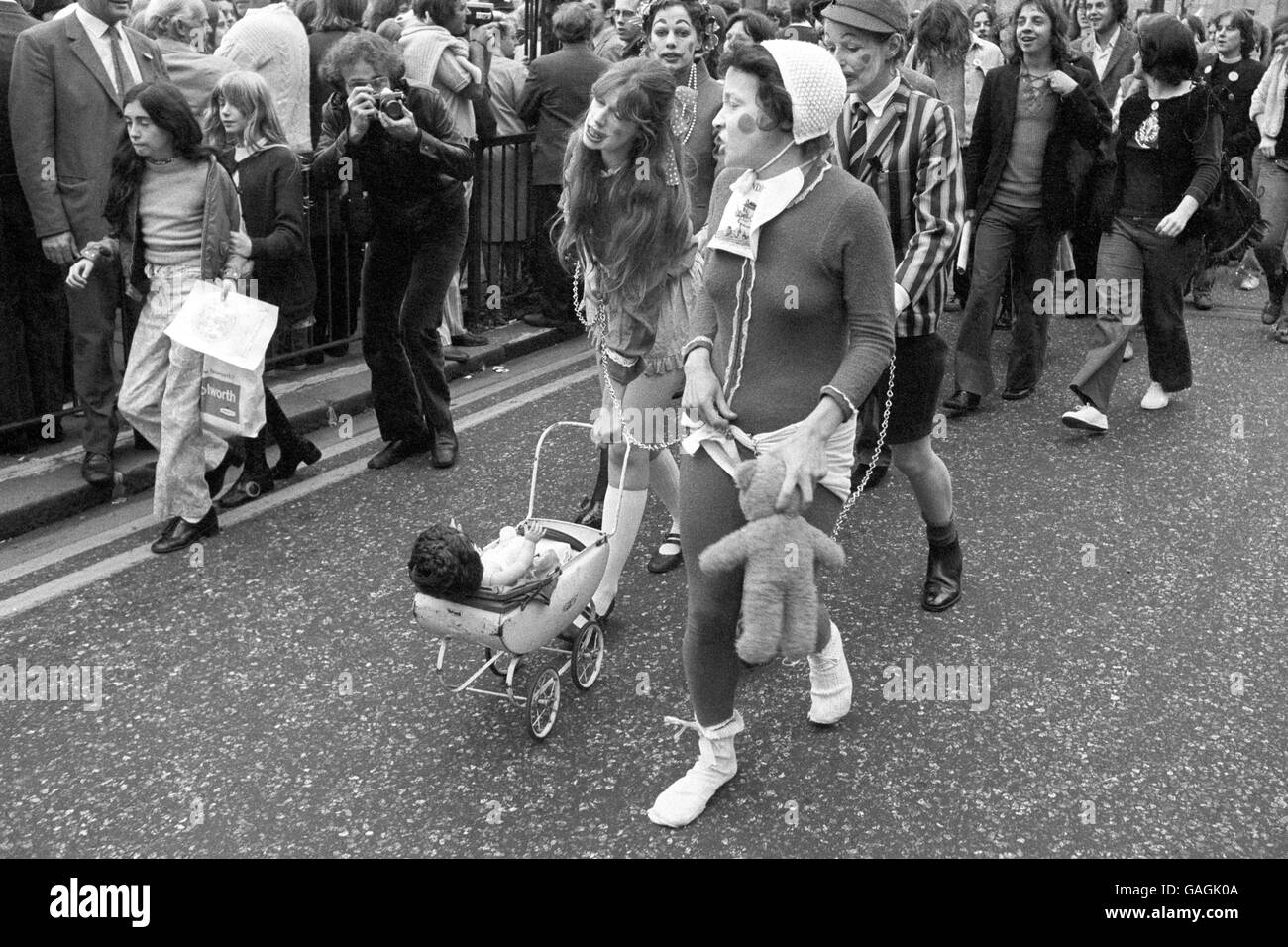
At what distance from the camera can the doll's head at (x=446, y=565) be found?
156 inches

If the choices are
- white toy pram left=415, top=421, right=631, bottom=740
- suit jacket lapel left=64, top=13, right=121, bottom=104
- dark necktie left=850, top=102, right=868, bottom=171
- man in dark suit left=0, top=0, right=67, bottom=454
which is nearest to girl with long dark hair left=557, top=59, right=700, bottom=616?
white toy pram left=415, top=421, right=631, bottom=740

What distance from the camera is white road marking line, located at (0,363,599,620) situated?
5168 mm

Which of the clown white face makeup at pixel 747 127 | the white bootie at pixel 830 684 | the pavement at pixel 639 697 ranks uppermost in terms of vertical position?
the clown white face makeup at pixel 747 127

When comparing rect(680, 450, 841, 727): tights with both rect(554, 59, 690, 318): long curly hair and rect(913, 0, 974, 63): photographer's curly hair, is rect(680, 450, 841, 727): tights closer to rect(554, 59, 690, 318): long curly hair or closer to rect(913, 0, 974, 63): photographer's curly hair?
rect(554, 59, 690, 318): long curly hair

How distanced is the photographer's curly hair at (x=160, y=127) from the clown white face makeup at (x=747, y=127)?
9.45 ft

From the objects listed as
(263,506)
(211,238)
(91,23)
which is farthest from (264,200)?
(263,506)

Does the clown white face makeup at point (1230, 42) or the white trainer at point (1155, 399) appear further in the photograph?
the clown white face makeup at point (1230, 42)

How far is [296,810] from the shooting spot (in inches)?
151

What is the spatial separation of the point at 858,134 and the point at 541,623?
2358 millimetres

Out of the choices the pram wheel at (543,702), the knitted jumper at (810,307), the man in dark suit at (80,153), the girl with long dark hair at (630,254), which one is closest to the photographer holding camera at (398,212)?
the man in dark suit at (80,153)

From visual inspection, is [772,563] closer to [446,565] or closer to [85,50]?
[446,565]

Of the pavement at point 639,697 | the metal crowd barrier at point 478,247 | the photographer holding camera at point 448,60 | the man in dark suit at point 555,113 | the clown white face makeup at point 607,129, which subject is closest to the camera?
the pavement at point 639,697

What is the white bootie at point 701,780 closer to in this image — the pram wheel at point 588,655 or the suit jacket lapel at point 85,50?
the pram wheel at point 588,655

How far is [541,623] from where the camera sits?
4.18 metres
